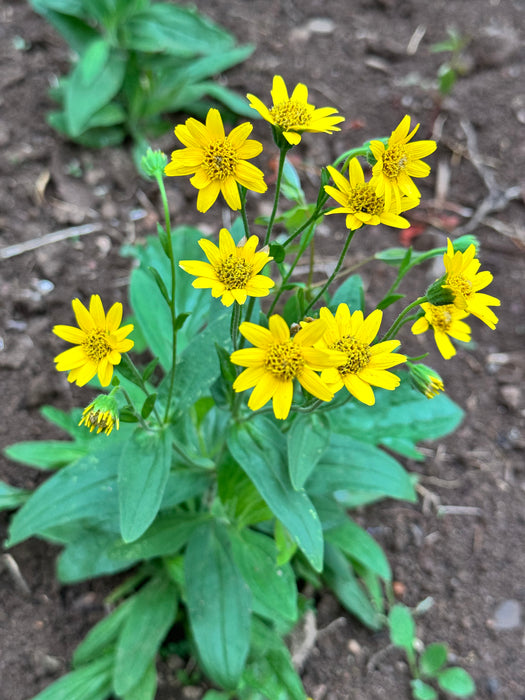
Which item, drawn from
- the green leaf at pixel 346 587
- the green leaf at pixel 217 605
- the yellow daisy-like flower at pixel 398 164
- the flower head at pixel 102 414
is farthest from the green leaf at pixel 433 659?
the yellow daisy-like flower at pixel 398 164

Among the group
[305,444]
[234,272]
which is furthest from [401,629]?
[234,272]

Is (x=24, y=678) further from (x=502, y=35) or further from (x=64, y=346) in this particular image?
(x=502, y=35)

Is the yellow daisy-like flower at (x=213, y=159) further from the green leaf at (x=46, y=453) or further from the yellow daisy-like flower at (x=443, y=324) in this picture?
the green leaf at (x=46, y=453)

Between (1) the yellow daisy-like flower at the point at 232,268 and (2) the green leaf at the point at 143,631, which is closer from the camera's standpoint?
(1) the yellow daisy-like flower at the point at 232,268

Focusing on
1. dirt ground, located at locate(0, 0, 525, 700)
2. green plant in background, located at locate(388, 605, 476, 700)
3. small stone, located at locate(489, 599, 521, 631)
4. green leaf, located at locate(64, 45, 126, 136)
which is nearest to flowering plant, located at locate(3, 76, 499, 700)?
green plant in background, located at locate(388, 605, 476, 700)

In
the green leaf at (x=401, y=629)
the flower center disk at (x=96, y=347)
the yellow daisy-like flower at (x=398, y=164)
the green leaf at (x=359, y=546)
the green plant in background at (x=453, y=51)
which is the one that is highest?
the yellow daisy-like flower at (x=398, y=164)

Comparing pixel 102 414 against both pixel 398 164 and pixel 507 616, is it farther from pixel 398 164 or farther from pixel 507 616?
pixel 507 616

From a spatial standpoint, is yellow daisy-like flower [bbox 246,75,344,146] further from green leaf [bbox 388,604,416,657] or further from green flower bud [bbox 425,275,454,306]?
green leaf [bbox 388,604,416,657]
